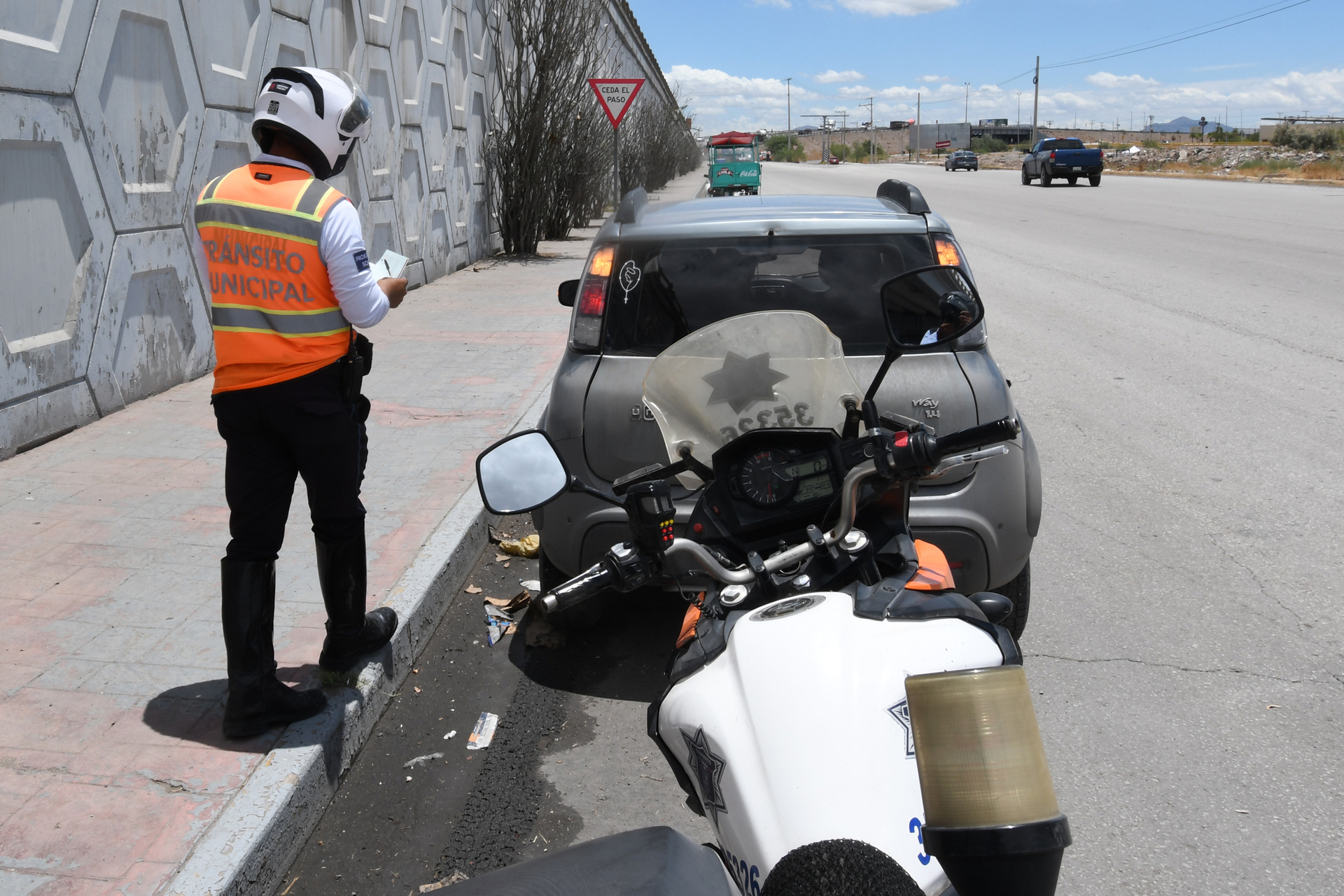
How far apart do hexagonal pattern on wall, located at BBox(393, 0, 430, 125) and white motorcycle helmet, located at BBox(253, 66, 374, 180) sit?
37.3ft

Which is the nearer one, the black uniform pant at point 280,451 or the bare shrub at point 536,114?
the black uniform pant at point 280,451

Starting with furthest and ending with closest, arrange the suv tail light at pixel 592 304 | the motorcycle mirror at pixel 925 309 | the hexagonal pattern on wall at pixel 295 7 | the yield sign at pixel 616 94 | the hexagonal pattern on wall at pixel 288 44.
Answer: the yield sign at pixel 616 94
the hexagonal pattern on wall at pixel 295 7
the hexagonal pattern on wall at pixel 288 44
the suv tail light at pixel 592 304
the motorcycle mirror at pixel 925 309

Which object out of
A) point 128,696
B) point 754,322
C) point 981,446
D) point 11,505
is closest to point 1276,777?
point 981,446

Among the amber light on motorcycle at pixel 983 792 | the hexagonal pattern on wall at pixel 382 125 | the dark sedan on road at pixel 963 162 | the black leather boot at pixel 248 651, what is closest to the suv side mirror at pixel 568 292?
the black leather boot at pixel 248 651

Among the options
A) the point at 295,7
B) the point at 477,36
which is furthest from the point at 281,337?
the point at 477,36

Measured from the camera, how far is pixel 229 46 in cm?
903

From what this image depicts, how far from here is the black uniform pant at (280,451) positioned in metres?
A: 3.28

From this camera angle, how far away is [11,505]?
5480mm

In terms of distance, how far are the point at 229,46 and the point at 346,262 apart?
7.05 metres

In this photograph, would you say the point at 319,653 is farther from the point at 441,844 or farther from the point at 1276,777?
the point at 1276,777

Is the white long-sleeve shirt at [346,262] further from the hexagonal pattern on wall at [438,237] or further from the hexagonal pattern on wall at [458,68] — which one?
the hexagonal pattern on wall at [458,68]

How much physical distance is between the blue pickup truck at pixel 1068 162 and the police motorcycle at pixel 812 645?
39850mm

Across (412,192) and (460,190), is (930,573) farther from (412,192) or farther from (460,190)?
(460,190)

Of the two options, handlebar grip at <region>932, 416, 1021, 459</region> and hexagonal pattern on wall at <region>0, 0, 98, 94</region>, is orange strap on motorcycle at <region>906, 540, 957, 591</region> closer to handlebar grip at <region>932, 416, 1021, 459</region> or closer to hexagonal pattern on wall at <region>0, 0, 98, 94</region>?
handlebar grip at <region>932, 416, 1021, 459</region>
